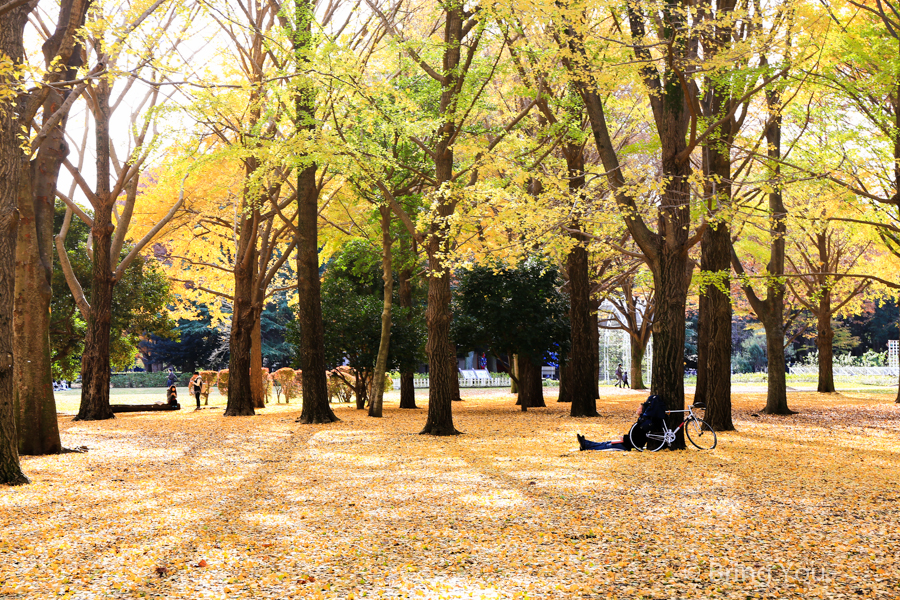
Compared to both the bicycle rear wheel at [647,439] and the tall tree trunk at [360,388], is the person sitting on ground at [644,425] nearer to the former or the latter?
the bicycle rear wheel at [647,439]

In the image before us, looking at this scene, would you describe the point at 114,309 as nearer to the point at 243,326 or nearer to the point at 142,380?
the point at 243,326

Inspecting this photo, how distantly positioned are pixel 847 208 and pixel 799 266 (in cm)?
1435

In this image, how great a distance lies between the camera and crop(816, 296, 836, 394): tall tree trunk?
87.7ft

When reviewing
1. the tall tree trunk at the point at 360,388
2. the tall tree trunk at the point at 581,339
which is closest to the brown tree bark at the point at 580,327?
the tall tree trunk at the point at 581,339

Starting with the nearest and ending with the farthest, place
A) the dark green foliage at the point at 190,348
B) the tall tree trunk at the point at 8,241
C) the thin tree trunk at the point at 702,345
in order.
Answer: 1. the tall tree trunk at the point at 8,241
2. the thin tree trunk at the point at 702,345
3. the dark green foliage at the point at 190,348

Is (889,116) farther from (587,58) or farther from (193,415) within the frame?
(193,415)

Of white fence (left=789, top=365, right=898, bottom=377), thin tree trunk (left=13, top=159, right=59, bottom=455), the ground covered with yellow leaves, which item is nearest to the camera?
the ground covered with yellow leaves

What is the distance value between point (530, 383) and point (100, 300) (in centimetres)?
1136

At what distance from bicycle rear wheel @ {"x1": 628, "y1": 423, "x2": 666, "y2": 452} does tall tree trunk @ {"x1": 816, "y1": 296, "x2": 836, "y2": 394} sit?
59.5ft

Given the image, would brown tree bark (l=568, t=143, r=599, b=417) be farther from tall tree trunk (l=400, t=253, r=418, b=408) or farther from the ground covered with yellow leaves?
the ground covered with yellow leaves

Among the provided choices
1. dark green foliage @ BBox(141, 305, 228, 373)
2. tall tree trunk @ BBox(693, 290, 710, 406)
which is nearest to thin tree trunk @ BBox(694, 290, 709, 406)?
tall tree trunk @ BBox(693, 290, 710, 406)

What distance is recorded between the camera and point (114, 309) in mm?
21453

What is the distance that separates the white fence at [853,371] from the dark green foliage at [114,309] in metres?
37.9

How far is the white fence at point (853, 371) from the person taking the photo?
42219 millimetres
